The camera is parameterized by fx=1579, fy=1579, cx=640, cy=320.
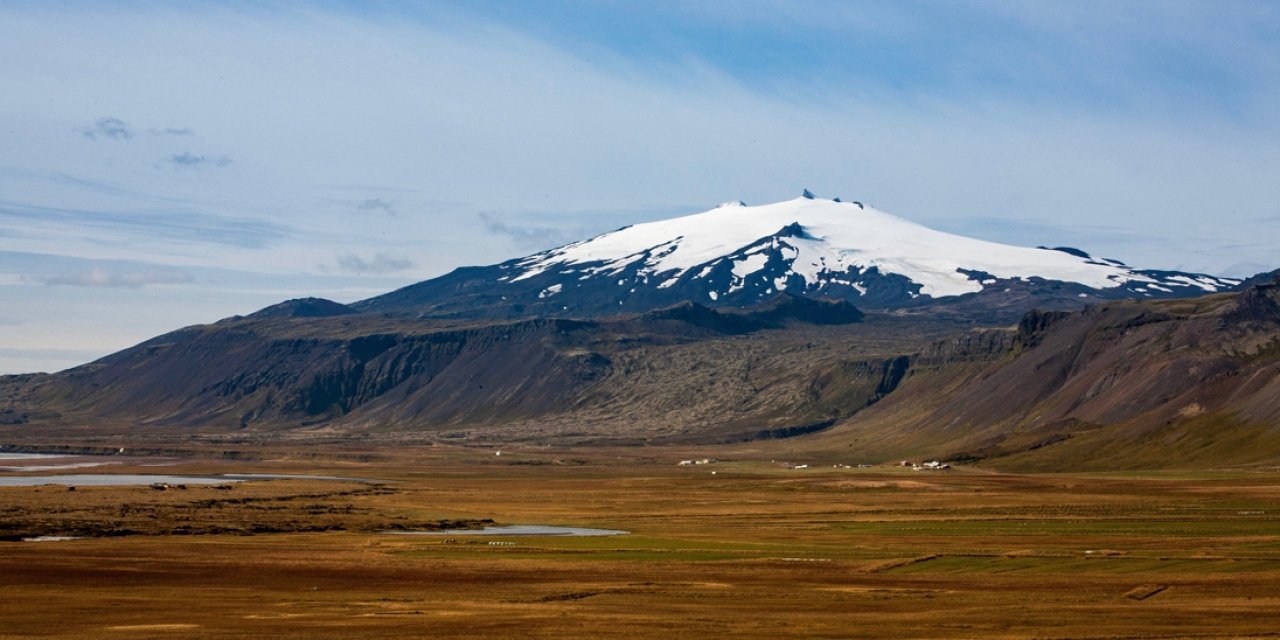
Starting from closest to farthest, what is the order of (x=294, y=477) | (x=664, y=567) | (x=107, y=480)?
(x=664, y=567) → (x=107, y=480) → (x=294, y=477)

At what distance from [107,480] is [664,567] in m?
111

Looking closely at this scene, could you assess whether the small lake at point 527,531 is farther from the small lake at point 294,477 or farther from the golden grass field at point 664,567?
the small lake at point 294,477

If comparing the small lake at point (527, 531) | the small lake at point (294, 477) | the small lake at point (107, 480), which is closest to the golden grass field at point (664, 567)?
the small lake at point (527, 531)

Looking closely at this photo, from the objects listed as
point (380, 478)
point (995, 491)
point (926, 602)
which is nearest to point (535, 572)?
point (926, 602)

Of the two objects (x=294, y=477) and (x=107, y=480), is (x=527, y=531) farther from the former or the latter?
(x=294, y=477)

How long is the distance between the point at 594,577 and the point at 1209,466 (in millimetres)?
118852

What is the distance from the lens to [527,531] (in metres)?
104

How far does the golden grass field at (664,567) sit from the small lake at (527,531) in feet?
10.0

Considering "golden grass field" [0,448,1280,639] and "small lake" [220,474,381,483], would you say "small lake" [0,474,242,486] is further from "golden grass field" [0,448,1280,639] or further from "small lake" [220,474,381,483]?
"golden grass field" [0,448,1280,639]

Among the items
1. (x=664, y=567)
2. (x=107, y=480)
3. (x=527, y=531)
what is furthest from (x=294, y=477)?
(x=664, y=567)

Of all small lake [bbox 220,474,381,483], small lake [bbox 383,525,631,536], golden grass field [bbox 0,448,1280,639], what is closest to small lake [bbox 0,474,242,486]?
small lake [bbox 220,474,381,483]

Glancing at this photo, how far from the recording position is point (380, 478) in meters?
187

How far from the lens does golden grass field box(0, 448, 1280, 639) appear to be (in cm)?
5431

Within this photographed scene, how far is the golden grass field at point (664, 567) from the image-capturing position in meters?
54.3
